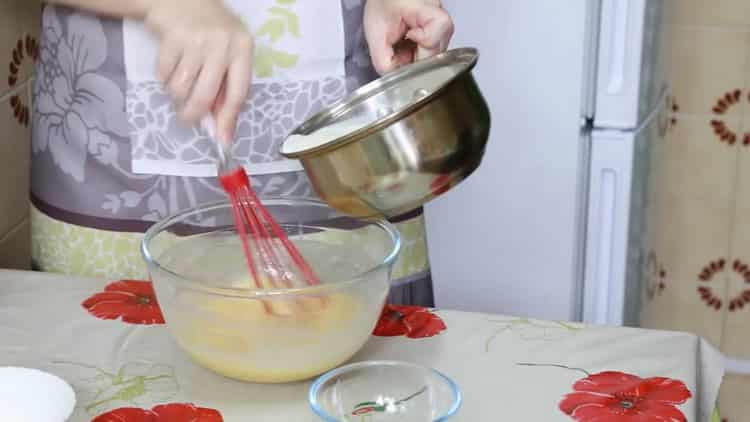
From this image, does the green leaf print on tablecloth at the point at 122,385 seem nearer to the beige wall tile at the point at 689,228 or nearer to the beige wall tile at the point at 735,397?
the beige wall tile at the point at 689,228

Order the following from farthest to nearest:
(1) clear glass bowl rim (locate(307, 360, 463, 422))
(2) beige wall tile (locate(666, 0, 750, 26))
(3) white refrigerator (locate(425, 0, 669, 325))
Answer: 1. (2) beige wall tile (locate(666, 0, 750, 26))
2. (3) white refrigerator (locate(425, 0, 669, 325))
3. (1) clear glass bowl rim (locate(307, 360, 463, 422))

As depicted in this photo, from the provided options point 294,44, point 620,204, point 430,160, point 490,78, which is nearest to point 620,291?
point 620,204

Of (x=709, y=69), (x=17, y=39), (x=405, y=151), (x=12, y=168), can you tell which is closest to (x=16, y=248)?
(x=12, y=168)

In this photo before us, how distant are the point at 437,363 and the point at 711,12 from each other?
1189mm

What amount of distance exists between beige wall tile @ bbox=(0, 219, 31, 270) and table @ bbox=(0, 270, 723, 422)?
14.8 inches

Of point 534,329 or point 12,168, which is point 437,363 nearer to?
point 534,329

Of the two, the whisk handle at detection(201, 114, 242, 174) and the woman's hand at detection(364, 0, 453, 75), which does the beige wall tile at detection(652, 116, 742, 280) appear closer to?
the woman's hand at detection(364, 0, 453, 75)

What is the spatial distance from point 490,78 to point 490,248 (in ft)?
0.81

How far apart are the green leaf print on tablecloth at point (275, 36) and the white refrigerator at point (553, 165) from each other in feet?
1.80

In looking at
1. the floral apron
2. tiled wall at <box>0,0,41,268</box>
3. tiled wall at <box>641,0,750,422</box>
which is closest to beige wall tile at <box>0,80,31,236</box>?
tiled wall at <box>0,0,41,268</box>

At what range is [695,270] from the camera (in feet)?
6.44

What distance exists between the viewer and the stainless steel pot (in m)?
0.71

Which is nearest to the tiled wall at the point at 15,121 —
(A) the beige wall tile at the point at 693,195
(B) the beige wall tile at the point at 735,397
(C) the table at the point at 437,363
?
(C) the table at the point at 437,363

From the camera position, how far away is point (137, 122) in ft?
3.21
